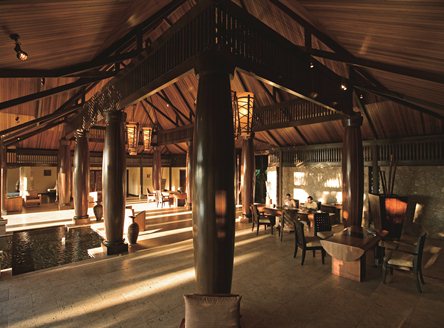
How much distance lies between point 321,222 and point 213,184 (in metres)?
5.45

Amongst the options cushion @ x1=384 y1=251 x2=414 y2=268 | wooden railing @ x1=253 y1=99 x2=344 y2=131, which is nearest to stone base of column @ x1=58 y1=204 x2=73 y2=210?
wooden railing @ x1=253 y1=99 x2=344 y2=131

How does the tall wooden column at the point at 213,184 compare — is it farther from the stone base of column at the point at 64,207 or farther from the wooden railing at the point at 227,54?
the stone base of column at the point at 64,207

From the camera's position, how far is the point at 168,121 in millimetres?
14508

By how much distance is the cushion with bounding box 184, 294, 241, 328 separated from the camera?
224cm

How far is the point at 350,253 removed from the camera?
14.4ft

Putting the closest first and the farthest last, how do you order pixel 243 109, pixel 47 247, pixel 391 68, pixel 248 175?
1. pixel 391 68
2. pixel 243 109
3. pixel 47 247
4. pixel 248 175

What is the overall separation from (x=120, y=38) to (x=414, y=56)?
16.2 feet

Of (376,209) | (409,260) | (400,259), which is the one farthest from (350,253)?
(376,209)

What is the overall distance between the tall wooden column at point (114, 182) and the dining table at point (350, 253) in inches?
178

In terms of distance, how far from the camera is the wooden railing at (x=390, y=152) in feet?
25.4

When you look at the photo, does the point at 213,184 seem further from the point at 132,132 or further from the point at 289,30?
the point at 132,132

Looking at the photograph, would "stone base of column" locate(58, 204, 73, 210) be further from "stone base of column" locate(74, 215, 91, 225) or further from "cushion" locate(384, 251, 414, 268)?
"cushion" locate(384, 251, 414, 268)

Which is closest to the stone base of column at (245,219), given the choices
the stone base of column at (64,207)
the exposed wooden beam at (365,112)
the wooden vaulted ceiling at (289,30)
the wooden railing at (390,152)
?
the wooden railing at (390,152)

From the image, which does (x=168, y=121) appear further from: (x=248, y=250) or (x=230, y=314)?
(x=230, y=314)
